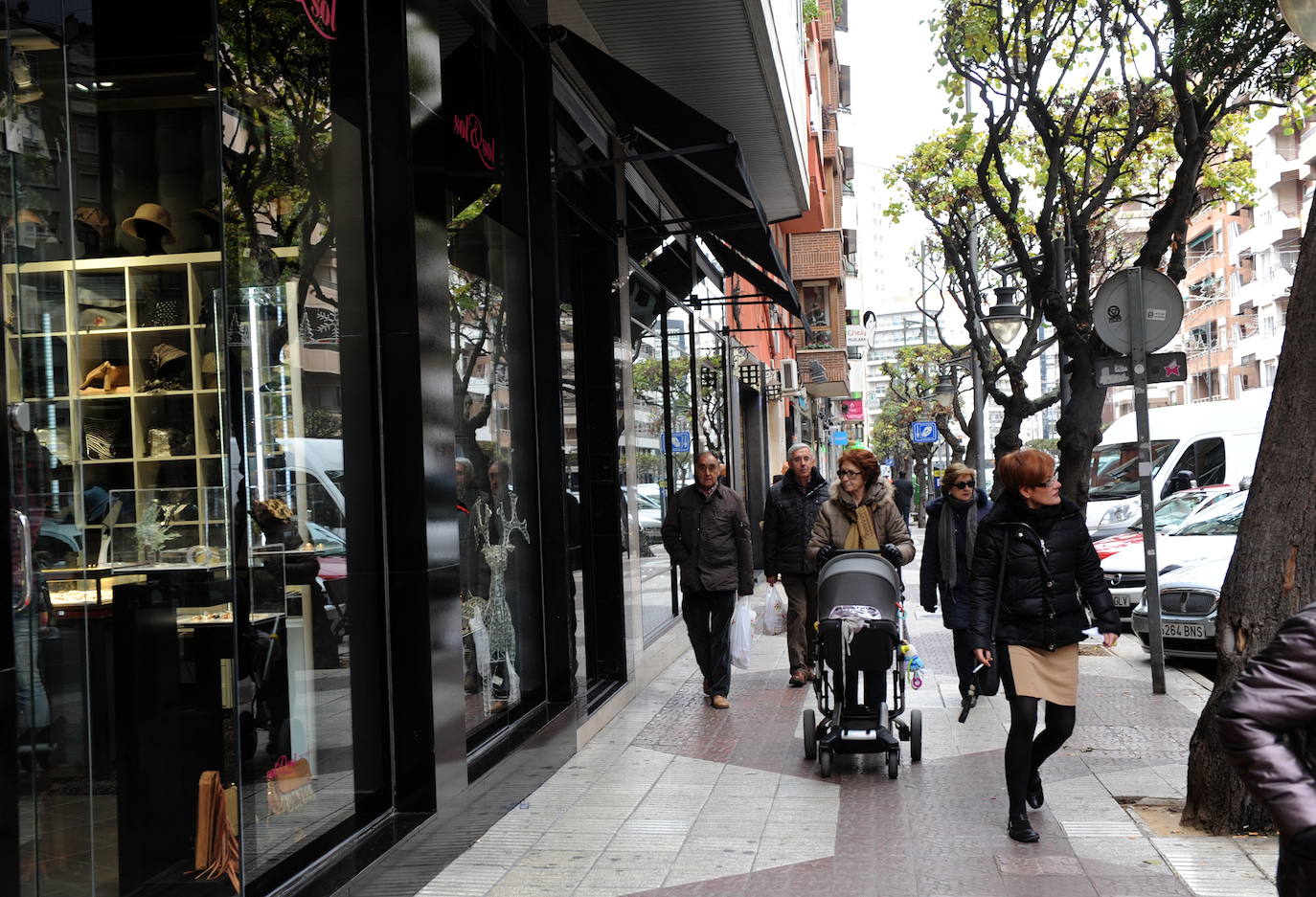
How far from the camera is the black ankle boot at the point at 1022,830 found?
6.18m

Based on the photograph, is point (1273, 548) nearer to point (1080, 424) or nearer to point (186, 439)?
point (186, 439)

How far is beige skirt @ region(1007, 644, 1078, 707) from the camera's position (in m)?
6.20

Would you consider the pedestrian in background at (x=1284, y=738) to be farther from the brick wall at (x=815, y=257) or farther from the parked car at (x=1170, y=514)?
the brick wall at (x=815, y=257)

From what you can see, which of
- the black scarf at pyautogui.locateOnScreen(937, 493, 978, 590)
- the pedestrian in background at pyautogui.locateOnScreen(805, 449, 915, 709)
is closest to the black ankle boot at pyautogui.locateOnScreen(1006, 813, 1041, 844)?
the pedestrian in background at pyautogui.locateOnScreen(805, 449, 915, 709)

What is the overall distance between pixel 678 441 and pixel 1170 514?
24.7ft

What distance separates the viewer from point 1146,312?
33.9 feet

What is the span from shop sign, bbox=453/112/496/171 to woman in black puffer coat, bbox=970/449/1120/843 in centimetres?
374

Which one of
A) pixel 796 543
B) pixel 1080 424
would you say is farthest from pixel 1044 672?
pixel 1080 424

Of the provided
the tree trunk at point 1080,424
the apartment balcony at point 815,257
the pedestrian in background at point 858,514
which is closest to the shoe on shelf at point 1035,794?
the pedestrian in background at point 858,514

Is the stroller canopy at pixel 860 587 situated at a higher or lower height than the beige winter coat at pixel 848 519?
lower

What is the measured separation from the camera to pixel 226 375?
484 cm

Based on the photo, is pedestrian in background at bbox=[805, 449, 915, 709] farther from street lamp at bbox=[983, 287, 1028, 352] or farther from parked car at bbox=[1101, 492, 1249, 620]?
street lamp at bbox=[983, 287, 1028, 352]

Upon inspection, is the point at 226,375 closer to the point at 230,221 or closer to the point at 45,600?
the point at 230,221

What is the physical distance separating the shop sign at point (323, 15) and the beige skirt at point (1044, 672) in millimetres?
4259
